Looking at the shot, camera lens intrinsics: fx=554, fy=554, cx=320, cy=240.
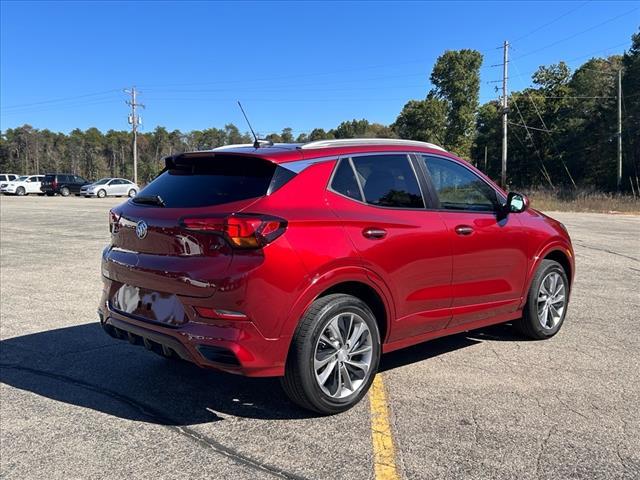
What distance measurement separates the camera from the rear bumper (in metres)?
3.30

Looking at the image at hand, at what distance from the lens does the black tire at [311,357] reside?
3467 millimetres

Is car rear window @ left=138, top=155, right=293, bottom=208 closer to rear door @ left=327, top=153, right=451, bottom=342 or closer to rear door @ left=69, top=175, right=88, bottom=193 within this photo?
rear door @ left=327, top=153, right=451, bottom=342

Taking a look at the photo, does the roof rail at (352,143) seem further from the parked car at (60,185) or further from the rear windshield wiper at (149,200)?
the parked car at (60,185)

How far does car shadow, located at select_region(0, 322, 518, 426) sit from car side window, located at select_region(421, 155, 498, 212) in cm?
139

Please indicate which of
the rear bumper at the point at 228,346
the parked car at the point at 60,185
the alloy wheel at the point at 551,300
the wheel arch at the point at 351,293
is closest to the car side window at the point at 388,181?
the wheel arch at the point at 351,293

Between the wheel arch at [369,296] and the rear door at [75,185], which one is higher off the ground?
the rear door at [75,185]

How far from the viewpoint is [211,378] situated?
446cm

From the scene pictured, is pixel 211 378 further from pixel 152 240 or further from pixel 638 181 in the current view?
pixel 638 181

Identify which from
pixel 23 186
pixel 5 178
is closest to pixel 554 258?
pixel 23 186

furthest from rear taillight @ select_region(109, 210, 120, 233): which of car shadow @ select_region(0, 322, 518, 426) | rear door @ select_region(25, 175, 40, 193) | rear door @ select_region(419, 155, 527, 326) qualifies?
rear door @ select_region(25, 175, 40, 193)

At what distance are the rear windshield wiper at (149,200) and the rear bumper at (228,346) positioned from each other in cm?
89

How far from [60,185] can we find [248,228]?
50.0 meters

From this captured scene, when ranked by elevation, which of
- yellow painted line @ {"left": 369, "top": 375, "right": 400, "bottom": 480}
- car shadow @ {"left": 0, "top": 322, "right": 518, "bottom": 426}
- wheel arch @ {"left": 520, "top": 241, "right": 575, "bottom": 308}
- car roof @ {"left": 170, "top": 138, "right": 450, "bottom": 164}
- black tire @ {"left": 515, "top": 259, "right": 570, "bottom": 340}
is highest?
car roof @ {"left": 170, "top": 138, "right": 450, "bottom": 164}

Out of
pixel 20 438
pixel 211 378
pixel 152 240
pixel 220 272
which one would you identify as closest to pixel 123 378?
pixel 211 378
